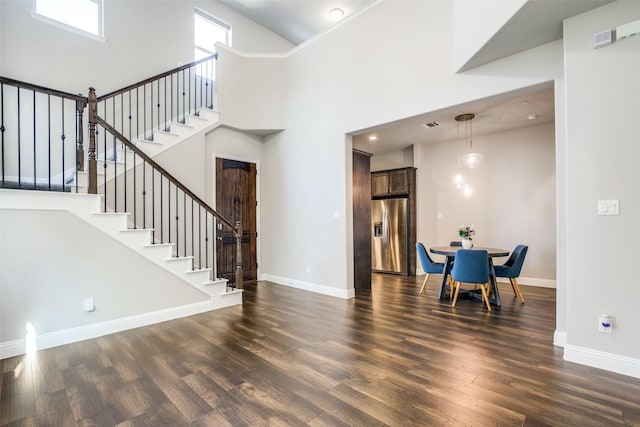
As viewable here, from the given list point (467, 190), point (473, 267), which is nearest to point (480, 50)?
point (473, 267)

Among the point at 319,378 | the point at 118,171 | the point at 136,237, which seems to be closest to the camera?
the point at 319,378

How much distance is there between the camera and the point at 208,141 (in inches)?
215

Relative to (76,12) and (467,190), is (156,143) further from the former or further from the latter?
(467,190)

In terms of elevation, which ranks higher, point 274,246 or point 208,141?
point 208,141

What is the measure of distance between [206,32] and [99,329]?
5.71 metres

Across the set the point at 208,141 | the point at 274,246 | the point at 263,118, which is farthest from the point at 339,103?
the point at 274,246

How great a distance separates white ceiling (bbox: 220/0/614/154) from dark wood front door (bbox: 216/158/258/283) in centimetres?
236

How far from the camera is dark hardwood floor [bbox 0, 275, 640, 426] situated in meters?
1.85

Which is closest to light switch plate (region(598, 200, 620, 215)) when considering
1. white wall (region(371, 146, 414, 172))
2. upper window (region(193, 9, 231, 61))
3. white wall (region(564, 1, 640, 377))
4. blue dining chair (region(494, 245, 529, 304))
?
white wall (region(564, 1, 640, 377))

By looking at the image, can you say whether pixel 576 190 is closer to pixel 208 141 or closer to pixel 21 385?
pixel 21 385

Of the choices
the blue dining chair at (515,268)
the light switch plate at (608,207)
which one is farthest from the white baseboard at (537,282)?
the light switch plate at (608,207)

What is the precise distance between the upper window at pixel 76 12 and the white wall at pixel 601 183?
6204 millimetres

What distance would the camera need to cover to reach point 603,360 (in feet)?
7.93

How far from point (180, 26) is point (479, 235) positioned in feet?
23.4
